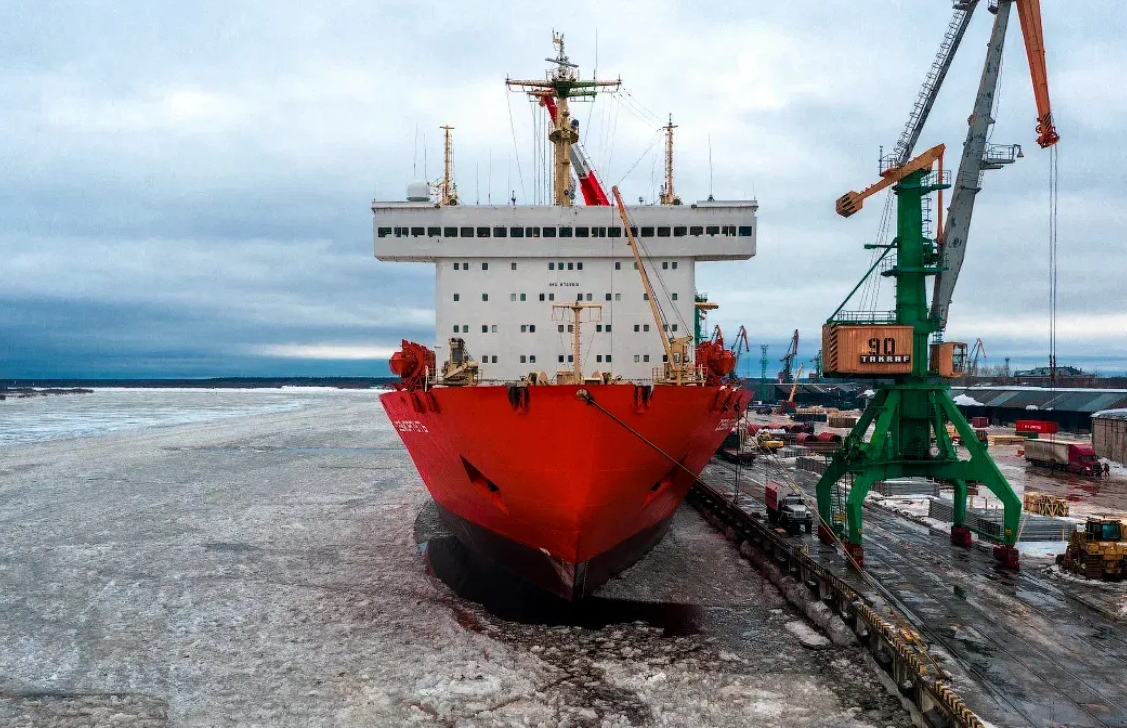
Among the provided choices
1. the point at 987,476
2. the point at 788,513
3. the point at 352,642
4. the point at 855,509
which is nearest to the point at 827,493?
the point at 788,513

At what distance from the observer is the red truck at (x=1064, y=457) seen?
27.2 meters

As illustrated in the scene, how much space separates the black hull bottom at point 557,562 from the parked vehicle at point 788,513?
4538mm

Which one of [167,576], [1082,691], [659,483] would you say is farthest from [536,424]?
[167,576]

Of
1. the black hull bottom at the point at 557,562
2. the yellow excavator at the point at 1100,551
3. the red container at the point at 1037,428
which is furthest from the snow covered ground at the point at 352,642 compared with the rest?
the red container at the point at 1037,428

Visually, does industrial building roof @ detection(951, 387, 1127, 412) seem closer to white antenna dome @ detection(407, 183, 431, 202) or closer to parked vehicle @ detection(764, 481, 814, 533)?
parked vehicle @ detection(764, 481, 814, 533)

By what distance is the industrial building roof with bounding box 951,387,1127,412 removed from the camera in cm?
4231

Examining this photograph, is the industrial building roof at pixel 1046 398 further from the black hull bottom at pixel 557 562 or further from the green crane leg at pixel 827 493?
the black hull bottom at pixel 557 562

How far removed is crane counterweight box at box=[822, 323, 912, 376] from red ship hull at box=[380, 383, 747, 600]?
4.02 m

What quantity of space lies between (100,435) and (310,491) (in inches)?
1423

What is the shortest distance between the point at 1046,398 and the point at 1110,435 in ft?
73.8

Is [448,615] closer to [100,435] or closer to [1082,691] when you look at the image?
[1082,691]

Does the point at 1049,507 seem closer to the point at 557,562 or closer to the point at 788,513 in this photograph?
the point at 788,513

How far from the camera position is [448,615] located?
12273 mm

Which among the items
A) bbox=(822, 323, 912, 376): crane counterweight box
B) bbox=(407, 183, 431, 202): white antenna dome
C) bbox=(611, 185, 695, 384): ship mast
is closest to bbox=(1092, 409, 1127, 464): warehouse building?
bbox=(822, 323, 912, 376): crane counterweight box
